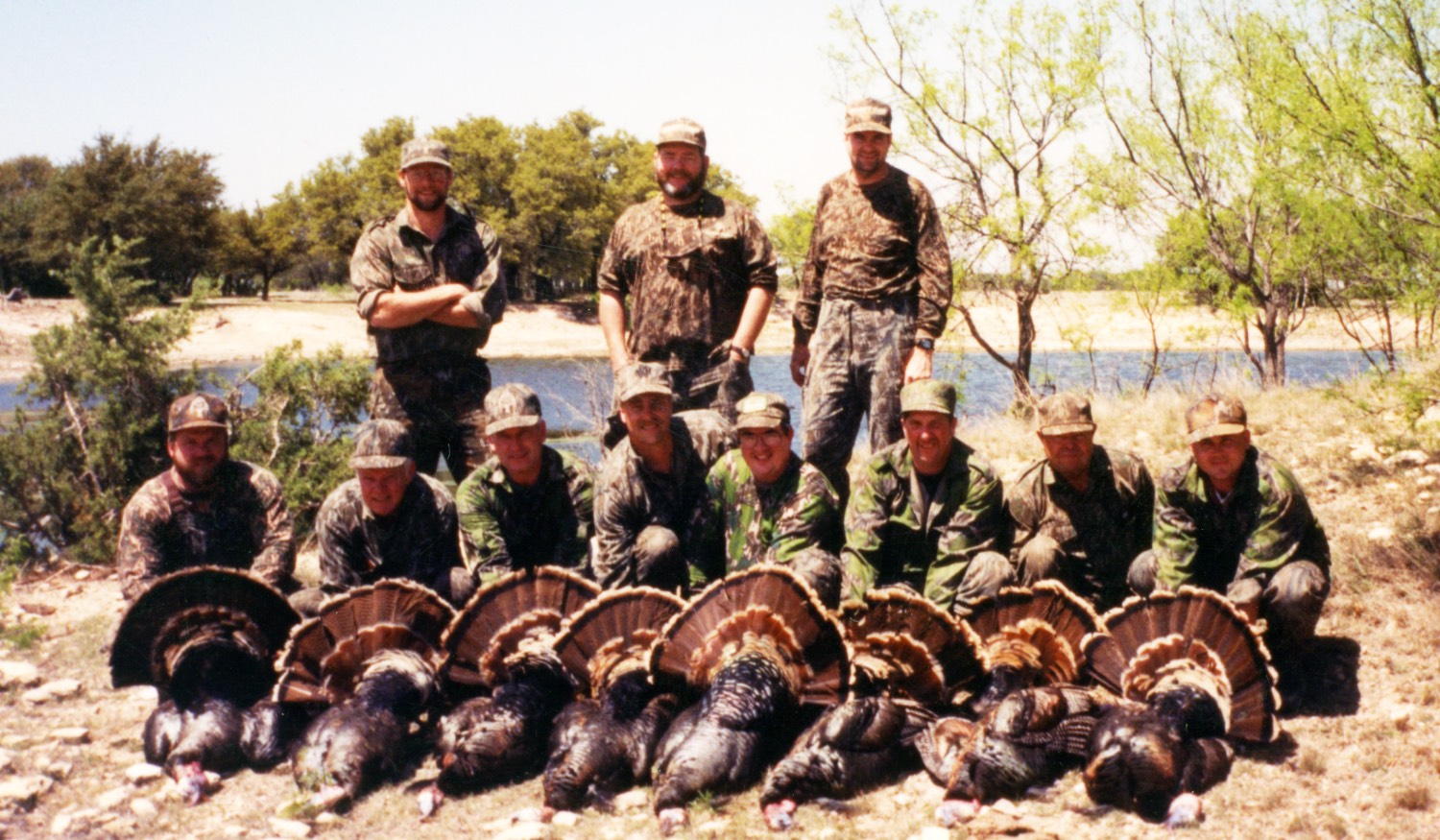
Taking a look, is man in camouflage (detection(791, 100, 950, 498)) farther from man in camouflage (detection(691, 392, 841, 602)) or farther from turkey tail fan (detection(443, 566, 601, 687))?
turkey tail fan (detection(443, 566, 601, 687))

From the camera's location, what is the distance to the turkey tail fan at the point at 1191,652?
5223mm

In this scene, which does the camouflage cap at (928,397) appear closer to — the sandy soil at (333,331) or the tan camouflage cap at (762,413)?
the tan camouflage cap at (762,413)

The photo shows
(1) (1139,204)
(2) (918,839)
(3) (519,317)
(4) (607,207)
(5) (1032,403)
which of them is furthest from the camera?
(4) (607,207)

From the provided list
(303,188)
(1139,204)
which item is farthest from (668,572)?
(303,188)

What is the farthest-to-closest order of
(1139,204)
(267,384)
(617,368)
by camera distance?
(1139,204)
(267,384)
(617,368)

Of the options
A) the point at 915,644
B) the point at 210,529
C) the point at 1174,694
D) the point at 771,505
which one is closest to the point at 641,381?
the point at 771,505

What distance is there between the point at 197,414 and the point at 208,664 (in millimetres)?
1472

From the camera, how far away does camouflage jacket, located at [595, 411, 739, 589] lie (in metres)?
6.41

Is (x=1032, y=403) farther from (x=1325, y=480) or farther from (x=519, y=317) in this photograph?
(x=519, y=317)

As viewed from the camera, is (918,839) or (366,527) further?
(366,527)

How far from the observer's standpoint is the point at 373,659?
19.9ft

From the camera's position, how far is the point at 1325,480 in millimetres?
9109

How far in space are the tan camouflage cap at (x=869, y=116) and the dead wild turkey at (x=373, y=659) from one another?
3530mm

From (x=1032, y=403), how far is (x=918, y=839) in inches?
413
